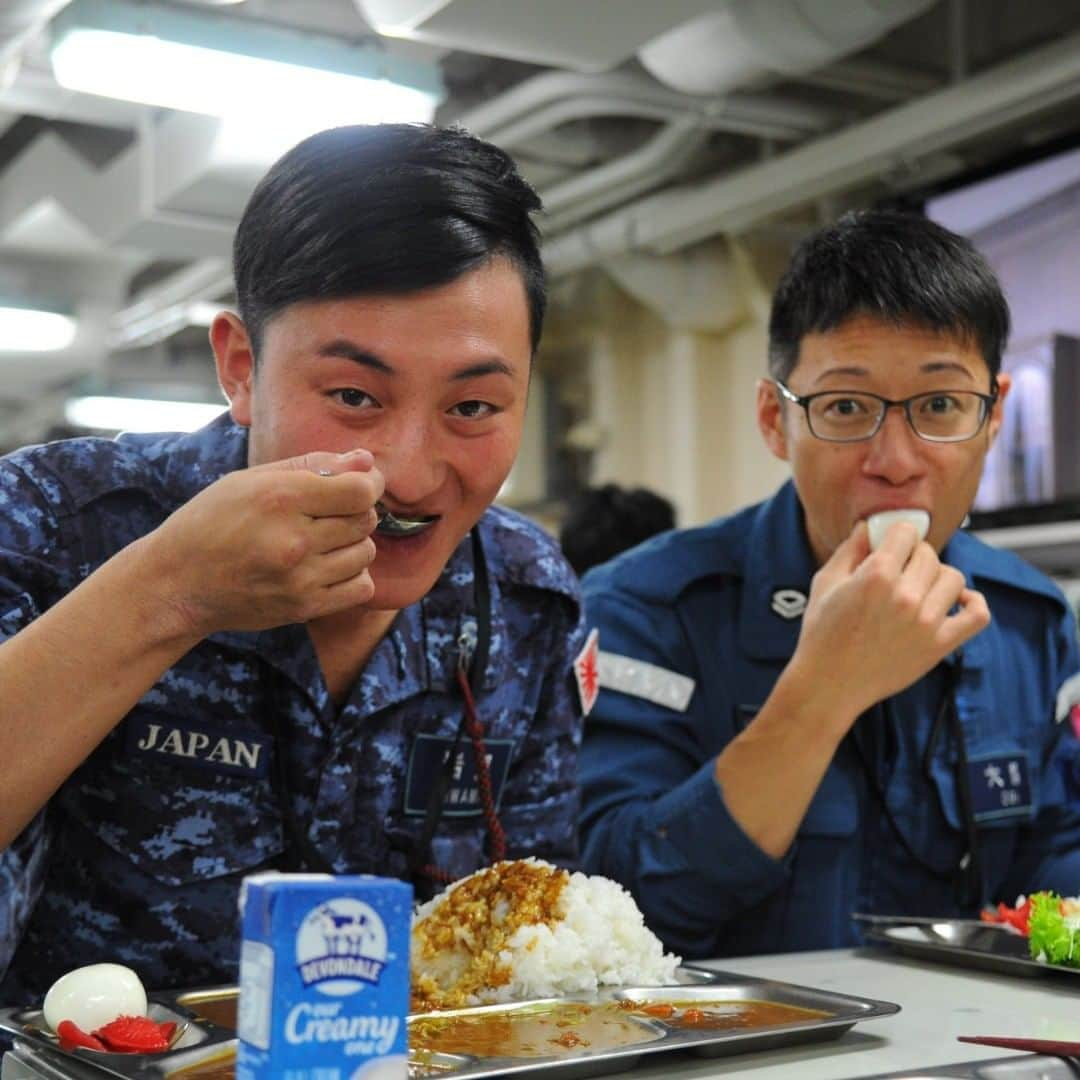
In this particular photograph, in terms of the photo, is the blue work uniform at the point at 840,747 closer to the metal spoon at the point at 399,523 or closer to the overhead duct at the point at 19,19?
the metal spoon at the point at 399,523

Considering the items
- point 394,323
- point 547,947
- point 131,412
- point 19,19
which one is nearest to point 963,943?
point 547,947

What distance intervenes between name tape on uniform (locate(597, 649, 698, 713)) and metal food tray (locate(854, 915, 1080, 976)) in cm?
50

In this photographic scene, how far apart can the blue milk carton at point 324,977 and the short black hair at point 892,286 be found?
1.45m

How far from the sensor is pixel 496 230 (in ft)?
4.99

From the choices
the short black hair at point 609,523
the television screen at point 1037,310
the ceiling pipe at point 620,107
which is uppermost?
the ceiling pipe at point 620,107

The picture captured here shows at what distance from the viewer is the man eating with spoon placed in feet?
4.12

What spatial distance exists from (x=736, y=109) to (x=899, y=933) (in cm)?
383

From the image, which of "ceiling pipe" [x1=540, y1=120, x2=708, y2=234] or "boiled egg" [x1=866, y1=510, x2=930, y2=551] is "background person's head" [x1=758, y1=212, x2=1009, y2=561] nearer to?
"boiled egg" [x1=866, y1=510, x2=930, y2=551]

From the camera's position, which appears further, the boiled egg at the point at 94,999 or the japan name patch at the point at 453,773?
the japan name patch at the point at 453,773

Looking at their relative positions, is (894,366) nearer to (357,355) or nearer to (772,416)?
(772,416)

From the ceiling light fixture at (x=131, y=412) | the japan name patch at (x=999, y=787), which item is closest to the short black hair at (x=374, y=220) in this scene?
the japan name patch at (x=999, y=787)

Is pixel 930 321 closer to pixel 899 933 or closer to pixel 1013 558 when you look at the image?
pixel 1013 558

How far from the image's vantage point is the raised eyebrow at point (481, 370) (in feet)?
4.73

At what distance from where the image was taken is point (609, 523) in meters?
4.09
